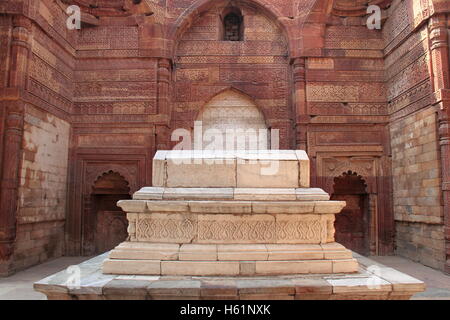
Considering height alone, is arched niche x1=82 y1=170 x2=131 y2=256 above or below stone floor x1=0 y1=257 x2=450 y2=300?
above

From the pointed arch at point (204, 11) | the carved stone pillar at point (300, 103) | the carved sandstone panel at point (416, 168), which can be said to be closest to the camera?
the carved sandstone panel at point (416, 168)

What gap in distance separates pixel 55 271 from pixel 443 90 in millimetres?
7792

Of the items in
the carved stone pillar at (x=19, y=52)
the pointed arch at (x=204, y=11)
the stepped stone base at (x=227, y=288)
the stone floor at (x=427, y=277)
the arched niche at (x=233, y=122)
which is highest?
the pointed arch at (x=204, y=11)

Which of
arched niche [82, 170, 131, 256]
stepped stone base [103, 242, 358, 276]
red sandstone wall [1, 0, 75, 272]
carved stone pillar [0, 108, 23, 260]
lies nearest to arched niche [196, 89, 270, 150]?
arched niche [82, 170, 131, 256]

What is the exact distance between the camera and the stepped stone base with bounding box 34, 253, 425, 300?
10.7 feet

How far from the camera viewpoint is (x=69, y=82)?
29.6 feet

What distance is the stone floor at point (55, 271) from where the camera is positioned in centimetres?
519

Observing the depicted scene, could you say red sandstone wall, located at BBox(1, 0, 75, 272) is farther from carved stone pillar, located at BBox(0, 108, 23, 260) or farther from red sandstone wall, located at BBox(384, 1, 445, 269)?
red sandstone wall, located at BBox(384, 1, 445, 269)

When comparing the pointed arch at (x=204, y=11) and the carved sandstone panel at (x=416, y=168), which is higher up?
the pointed arch at (x=204, y=11)

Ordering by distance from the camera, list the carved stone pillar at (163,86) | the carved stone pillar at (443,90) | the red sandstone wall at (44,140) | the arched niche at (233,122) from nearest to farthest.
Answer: the carved stone pillar at (443,90) < the red sandstone wall at (44,140) < the carved stone pillar at (163,86) < the arched niche at (233,122)

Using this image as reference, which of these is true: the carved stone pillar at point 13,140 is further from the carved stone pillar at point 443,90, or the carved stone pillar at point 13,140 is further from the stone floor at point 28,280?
the carved stone pillar at point 443,90

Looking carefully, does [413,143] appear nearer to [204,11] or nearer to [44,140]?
[204,11]

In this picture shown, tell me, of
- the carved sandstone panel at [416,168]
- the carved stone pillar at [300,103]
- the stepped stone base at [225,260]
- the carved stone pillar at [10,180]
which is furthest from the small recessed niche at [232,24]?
the stepped stone base at [225,260]

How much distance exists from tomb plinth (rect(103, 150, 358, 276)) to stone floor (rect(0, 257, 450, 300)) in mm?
2093
